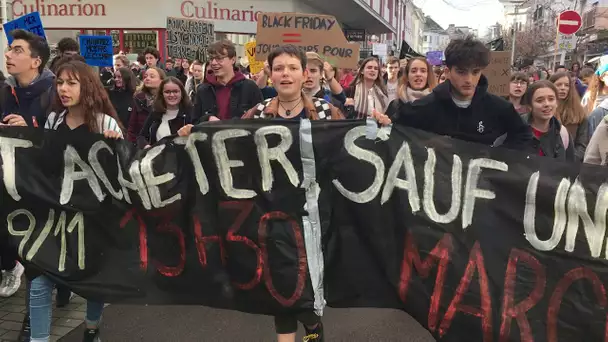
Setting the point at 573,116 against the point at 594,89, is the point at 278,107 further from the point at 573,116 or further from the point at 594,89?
the point at 594,89

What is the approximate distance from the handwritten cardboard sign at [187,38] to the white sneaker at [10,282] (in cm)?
545

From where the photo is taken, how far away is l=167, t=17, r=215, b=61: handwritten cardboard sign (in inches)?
363

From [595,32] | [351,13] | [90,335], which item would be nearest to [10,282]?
[90,335]

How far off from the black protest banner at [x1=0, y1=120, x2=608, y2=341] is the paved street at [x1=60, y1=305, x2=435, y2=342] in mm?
724

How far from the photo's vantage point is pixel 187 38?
9.45 metres

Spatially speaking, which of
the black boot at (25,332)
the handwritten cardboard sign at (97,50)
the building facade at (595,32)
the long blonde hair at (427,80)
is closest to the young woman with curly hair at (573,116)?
the long blonde hair at (427,80)

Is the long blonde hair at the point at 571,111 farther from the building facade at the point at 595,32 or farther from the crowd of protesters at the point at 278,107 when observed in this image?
the building facade at the point at 595,32

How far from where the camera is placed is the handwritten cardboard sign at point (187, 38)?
9211mm

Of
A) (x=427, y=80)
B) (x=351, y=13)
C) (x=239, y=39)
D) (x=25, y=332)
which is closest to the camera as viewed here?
(x=25, y=332)

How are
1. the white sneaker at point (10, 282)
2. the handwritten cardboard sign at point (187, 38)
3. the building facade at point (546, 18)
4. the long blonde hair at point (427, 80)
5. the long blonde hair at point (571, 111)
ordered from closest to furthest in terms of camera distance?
the white sneaker at point (10, 282), the long blonde hair at point (571, 111), the long blonde hair at point (427, 80), the handwritten cardboard sign at point (187, 38), the building facade at point (546, 18)

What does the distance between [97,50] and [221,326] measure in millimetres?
6056

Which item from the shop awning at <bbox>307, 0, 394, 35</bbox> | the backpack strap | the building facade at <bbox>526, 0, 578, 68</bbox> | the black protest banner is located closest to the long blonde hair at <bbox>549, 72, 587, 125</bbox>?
the backpack strap

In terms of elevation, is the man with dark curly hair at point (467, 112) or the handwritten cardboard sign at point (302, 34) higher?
the handwritten cardboard sign at point (302, 34)

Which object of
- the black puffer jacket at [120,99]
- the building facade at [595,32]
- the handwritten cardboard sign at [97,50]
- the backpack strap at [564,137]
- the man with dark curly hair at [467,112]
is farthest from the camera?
the building facade at [595,32]
